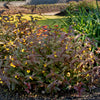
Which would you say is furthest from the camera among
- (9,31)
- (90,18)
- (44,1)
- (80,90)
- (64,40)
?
(44,1)

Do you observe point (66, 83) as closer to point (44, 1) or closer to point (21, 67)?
point (21, 67)

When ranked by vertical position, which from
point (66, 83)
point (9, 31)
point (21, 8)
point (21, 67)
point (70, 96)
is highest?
point (21, 8)

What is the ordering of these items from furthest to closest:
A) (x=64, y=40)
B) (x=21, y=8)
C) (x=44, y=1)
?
(x=44, y=1) → (x=21, y=8) → (x=64, y=40)

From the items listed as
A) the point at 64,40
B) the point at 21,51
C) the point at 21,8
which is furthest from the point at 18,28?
the point at 21,8

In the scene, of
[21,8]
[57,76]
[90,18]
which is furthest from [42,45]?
[21,8]

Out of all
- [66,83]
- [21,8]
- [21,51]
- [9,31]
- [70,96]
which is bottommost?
[70,96]

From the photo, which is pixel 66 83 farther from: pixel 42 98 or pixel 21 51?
pixel 21 51

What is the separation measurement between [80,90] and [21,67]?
0.95m

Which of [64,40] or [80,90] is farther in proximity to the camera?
[64,40]

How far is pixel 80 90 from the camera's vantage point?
8.38 feet

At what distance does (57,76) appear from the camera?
104 inches

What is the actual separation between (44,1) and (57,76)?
317 inches

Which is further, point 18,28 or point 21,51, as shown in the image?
point 18,28

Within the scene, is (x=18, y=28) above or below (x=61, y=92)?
above
